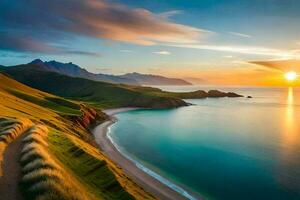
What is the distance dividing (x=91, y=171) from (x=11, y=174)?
13620mm

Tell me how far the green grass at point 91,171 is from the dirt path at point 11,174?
620 cm

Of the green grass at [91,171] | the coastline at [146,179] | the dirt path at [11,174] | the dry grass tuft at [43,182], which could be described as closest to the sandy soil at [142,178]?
the coastline at [146,179]

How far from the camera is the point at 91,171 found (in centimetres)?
4009

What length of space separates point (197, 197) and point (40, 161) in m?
25.9

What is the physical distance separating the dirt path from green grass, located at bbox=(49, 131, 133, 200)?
6.20m

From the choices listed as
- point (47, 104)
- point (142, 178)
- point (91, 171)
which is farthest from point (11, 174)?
point (47, 104)

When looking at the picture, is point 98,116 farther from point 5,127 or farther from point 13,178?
point 13,178

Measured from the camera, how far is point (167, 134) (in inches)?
4532

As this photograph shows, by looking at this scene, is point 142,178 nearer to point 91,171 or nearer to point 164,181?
point 164,181

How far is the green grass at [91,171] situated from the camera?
3409cm

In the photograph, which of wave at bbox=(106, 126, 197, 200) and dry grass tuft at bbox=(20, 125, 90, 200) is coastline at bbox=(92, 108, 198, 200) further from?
dry grass tuft at bbox=(20, 125, 90, 200)

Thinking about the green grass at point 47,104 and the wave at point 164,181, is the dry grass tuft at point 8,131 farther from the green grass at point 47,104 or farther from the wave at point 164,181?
the green grass at point 47,104

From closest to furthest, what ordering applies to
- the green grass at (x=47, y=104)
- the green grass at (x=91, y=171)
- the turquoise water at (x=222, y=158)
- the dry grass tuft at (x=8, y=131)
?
the green grass at (x=91, y=171) < the dry grass tuft at (x=8, y=131) < the turquoise water at (x=222, y=158) < the green grass at (x=47, y=104)

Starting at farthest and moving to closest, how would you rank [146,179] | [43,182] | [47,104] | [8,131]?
[47,104]
[146,179]
[8,131]
[43,182]
